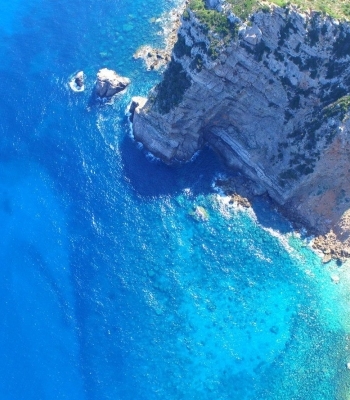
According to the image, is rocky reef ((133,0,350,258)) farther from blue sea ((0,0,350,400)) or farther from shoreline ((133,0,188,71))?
Result: shoreline ((133,0,188,71))

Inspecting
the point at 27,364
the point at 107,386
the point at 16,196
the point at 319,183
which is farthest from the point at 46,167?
the point at 319,183

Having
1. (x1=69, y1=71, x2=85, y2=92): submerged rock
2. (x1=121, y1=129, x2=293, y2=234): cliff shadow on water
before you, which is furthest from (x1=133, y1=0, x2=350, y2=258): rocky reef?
(x1=69, y1=71, x2=85, y2=92): submerged rock

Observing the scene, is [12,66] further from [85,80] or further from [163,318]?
[163,318]

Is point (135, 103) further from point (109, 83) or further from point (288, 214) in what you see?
point (288, 214)

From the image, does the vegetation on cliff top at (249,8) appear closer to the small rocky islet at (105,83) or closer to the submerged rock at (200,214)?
the small rocky islet at (105,83)

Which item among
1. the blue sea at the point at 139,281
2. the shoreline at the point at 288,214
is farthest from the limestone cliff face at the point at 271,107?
the blue sea at the point at 139,281

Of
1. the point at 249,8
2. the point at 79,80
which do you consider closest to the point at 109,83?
the point at 79,80
